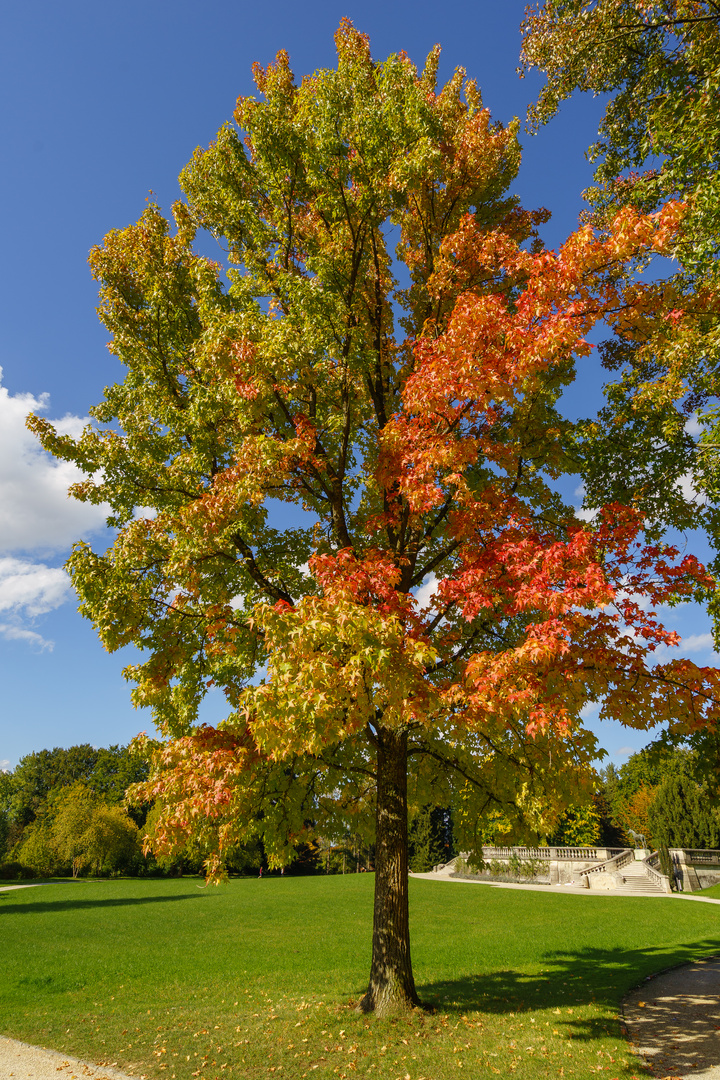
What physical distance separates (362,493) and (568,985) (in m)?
9.73

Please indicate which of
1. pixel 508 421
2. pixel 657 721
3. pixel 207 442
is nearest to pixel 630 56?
pixel 508 421

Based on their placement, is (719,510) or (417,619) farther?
(719,510)

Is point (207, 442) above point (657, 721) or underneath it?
above

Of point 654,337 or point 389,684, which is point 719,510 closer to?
point 654,337

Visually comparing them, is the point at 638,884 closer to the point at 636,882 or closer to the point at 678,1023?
the point at 636,882

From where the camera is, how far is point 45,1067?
7281 mm

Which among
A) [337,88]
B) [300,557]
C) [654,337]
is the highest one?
[337,88]

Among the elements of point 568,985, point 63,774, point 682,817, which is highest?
point 63,774

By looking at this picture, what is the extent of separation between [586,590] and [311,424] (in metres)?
4.73

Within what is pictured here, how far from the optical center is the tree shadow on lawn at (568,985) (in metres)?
8.77

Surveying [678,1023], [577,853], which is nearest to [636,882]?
[577,853]

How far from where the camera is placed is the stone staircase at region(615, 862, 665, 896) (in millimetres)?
31359

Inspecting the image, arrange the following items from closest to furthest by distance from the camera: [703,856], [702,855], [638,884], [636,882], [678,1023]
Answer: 1. [678,1023]
2. [638,884]
3. [636,882]
4. [703,856]
5. [702,855]

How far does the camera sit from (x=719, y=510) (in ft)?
30.2
